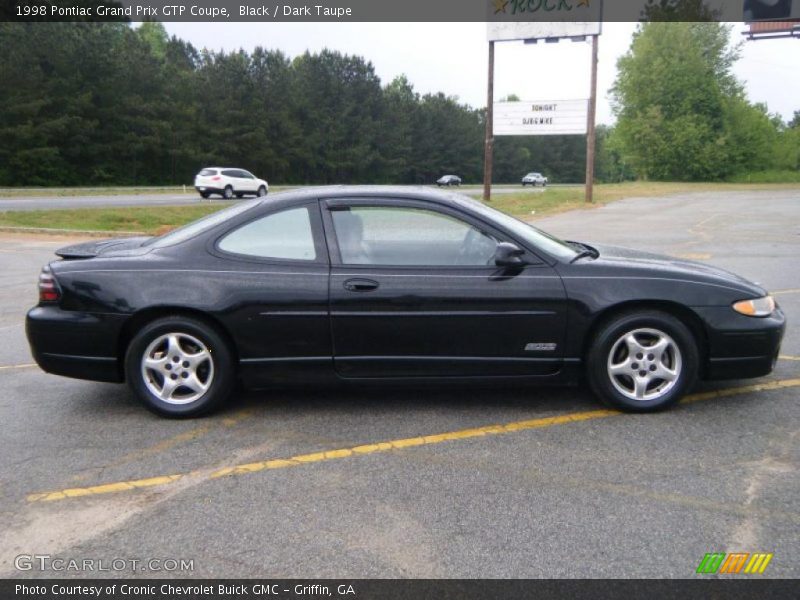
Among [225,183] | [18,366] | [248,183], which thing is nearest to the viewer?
[18,366]

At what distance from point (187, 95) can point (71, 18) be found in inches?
467

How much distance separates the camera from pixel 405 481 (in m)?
3.65

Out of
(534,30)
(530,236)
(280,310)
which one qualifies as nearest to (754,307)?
(530,236)

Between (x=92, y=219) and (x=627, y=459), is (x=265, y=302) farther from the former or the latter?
(x=92, y=219)

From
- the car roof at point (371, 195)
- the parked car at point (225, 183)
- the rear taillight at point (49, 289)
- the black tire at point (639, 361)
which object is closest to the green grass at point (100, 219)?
the parked car at point (225, 183)

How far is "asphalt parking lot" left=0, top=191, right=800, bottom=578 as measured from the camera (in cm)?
298

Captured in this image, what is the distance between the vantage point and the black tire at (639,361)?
452 centimetres

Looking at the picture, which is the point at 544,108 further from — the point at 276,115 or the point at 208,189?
the point at 276,115

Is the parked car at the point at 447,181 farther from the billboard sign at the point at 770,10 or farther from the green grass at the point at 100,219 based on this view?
the green grass at the point at 100,219

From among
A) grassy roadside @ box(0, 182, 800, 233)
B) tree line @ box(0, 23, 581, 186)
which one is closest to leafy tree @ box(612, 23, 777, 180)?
tree line @ box(0, 23, 581, 186)

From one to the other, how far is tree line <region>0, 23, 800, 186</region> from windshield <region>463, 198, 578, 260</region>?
48028 mm

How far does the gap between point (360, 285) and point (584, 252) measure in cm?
167
